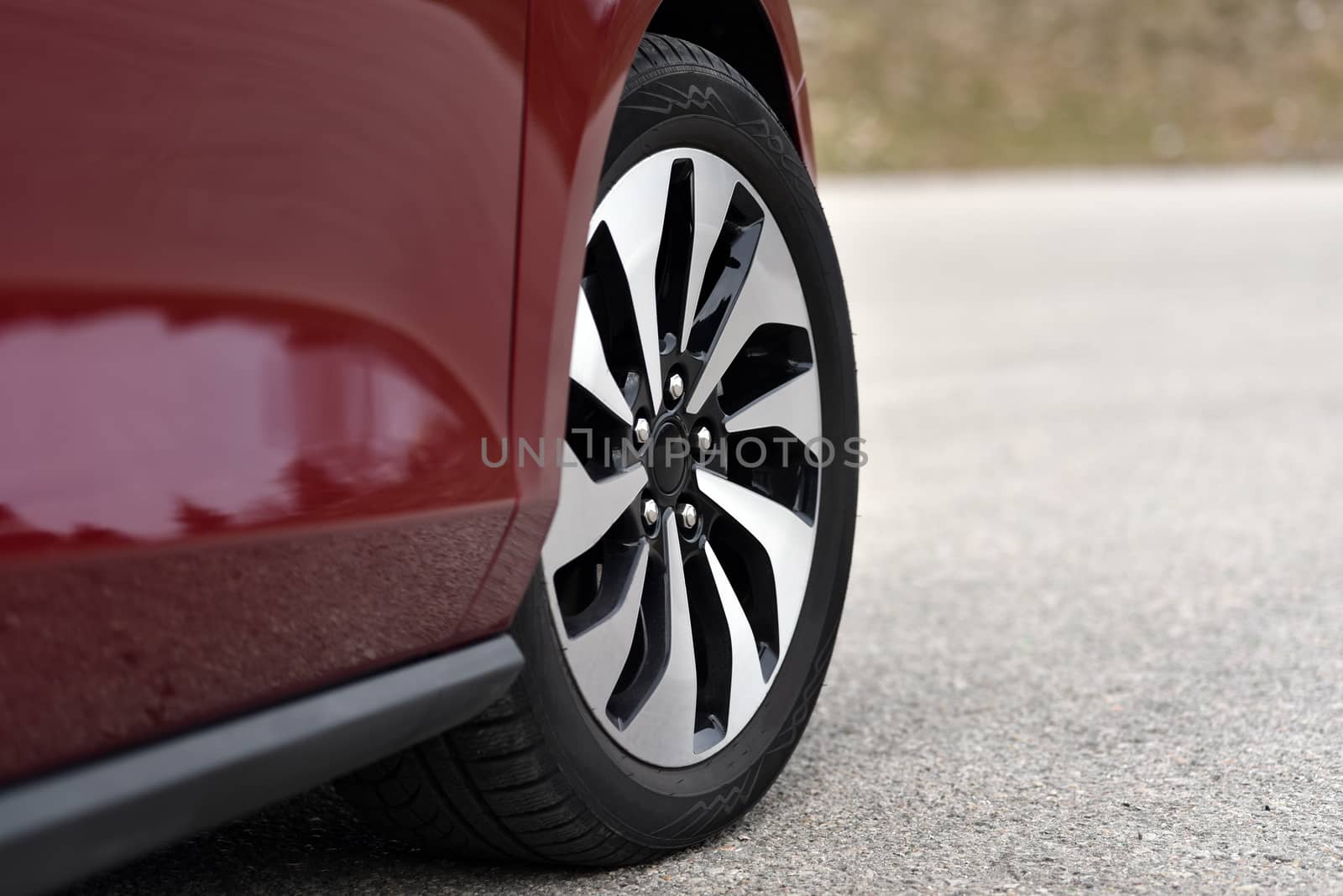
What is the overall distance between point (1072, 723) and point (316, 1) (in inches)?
75.8

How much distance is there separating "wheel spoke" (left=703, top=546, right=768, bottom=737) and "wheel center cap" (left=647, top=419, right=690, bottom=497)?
0.44 feet

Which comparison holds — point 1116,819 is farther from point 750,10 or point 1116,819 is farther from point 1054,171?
point 1054,171

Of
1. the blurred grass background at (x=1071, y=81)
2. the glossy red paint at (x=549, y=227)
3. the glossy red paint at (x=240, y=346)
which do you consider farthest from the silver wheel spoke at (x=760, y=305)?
the blurred grass background at (x=1071, y=81)

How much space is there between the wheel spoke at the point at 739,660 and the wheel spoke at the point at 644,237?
32 centimetres

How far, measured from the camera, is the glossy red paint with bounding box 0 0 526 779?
1.28m

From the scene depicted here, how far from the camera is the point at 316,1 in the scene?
1.53 meters

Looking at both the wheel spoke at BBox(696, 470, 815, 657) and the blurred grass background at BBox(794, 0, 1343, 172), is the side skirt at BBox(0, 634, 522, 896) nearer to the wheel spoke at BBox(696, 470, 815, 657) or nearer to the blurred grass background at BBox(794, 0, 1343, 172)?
the wheel spoke at BBox(696, 470, 815, 657)

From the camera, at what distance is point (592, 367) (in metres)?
2.00

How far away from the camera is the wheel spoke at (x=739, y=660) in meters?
2.27

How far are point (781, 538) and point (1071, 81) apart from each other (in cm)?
6297

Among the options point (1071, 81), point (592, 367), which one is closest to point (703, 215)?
point (592, 367)

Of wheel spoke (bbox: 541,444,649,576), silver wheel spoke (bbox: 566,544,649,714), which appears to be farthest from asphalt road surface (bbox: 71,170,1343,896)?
wheel spoke (bbox: 541,444,649,576)

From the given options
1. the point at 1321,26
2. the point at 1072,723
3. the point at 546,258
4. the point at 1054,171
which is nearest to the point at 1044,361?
the point at 1072,723

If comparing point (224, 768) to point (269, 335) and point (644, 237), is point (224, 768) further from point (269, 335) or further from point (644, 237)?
point (644, 237)
